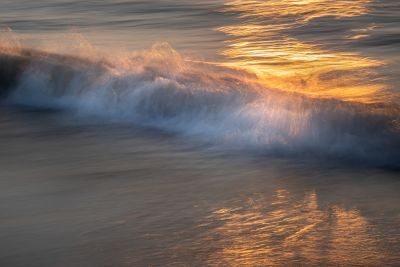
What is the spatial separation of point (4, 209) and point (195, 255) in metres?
1.36

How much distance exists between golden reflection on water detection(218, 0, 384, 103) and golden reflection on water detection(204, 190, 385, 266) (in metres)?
2.62

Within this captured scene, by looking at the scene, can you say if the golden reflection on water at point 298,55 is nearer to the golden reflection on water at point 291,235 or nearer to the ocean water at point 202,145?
the ocean water at point 202,145

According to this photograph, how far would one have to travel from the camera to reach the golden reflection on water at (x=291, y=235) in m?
4.64

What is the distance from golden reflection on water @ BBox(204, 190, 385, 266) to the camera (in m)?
4.64

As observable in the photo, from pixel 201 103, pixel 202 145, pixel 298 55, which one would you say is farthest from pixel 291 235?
pixel 298 55

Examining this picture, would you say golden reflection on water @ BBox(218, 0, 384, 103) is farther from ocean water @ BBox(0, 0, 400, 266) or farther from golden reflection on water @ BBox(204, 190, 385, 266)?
golden reflection on water @ BBox(204, 190, 385, 266)

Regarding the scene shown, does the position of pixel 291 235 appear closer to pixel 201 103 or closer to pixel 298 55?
pixel 201 103

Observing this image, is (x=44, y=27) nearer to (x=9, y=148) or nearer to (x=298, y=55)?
(x=298, y=55)

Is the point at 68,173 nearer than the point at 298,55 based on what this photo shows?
Yes

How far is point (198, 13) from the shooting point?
45.6 ft

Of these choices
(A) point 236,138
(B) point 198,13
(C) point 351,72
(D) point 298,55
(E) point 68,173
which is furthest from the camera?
(B) point 198,13

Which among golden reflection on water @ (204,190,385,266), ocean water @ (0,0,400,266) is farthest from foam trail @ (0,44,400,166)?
golden reflection on water @ (204,190,385,266)

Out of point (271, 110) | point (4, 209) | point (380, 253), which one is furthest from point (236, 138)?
point (380, 253)

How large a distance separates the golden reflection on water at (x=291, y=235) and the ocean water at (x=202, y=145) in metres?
0.01
